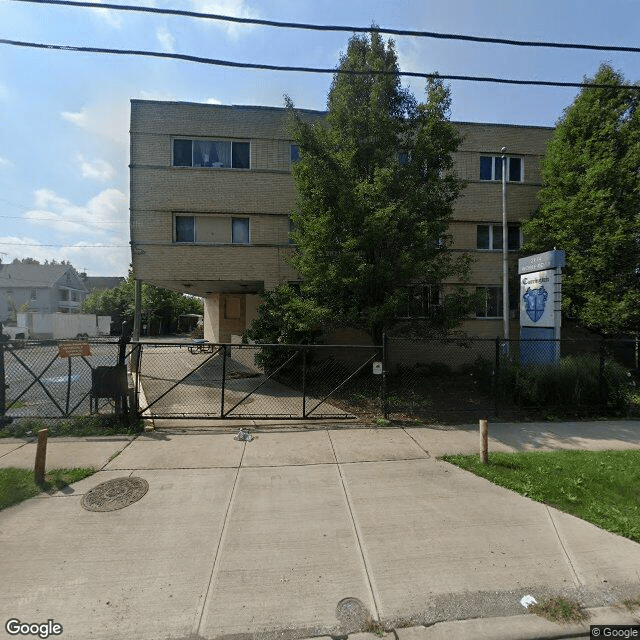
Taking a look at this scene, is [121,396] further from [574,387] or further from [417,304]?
[574,387]

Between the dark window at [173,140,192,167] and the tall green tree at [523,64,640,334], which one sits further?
the dark window at [173,140,192,167]

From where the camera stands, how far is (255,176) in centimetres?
1272

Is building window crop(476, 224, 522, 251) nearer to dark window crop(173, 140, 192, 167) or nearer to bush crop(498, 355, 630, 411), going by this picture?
bush crop(498, 355, 630, 411)

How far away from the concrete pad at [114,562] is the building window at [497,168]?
15035 millimetres

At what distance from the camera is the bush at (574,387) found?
25.8 feet

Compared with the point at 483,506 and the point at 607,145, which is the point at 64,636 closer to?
the point at 483,506

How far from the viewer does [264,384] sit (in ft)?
33.0

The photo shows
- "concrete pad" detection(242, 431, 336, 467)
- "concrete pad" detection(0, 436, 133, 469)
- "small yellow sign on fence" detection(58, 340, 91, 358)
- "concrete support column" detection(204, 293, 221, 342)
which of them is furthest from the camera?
"concrete support column" detection(204, 293, 221, 342)

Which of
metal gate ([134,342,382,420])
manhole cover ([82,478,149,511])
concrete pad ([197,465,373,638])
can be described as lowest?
concrete pad ([197,465,373,638])

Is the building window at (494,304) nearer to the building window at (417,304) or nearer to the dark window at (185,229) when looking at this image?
the building window at (417,304)

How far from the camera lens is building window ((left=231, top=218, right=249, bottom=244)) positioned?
1280 centimetres

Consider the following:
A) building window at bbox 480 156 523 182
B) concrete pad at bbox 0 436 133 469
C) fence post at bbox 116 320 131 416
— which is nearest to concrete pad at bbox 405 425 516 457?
concrete pad at bbox 0 436 133 469

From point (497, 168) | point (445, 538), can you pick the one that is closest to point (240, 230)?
point (497, 168)

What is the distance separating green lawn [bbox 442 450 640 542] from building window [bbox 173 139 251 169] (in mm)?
11970
